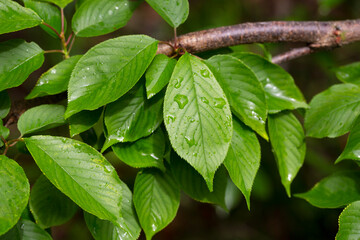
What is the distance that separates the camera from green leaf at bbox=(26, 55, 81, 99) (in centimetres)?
77

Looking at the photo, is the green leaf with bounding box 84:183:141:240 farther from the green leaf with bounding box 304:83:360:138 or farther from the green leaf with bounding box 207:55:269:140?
the green leaf with bounding box 304:83:360:138

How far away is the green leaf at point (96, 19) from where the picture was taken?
87 cm

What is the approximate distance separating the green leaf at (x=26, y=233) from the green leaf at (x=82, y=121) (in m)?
0.20

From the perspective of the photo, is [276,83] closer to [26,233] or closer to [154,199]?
[154,199]

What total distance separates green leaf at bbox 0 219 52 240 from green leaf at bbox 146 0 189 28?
487mm

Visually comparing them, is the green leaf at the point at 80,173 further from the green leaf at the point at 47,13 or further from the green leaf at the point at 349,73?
the green leaf at the point at 349,73

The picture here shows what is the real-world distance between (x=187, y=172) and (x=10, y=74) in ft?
1.34

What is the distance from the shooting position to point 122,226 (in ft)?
2.47

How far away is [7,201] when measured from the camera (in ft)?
1.97

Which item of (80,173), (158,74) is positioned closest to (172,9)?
(158,74)

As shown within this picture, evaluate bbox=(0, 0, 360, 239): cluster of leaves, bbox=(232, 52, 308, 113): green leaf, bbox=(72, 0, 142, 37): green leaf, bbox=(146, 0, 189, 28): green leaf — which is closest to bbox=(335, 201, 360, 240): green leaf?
bbox=(0, 0, 360, 239): cluster of leaves

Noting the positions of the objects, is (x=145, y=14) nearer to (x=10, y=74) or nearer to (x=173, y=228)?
(x=173, y=228)

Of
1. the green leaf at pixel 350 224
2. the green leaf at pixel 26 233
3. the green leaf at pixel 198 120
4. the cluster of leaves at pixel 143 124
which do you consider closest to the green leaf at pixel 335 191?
the cluster of leaves at pixel 143 124

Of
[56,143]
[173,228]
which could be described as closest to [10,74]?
[56,143]
